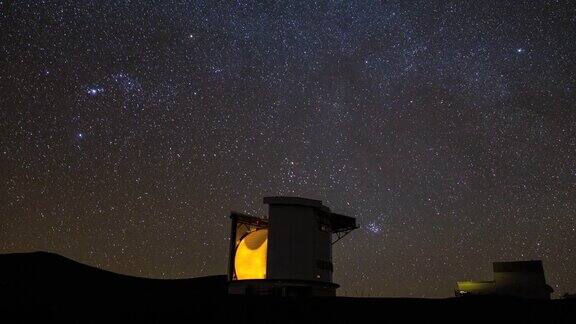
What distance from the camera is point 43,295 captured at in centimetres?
894

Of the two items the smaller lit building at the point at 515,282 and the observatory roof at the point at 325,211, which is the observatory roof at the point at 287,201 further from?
the smaller lit building at the point at 515,282

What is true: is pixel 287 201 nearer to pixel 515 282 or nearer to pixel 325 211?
pixel 325 211

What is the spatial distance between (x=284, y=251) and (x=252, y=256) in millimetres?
2920

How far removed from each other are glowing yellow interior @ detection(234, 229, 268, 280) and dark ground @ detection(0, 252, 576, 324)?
553 inches

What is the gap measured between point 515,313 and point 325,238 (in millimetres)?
15132

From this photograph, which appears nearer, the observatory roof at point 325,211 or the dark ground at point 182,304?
the dark ground at point 182,304

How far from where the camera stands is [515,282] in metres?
37.2

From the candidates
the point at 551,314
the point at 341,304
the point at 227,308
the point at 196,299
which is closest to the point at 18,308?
the point at 196,299

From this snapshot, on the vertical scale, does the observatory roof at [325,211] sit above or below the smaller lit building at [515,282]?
above

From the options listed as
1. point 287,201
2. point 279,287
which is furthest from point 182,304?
point 287,201

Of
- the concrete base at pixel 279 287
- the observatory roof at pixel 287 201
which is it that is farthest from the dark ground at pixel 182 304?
the observatory roof at pixel 287 201

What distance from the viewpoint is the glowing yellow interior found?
26.6m

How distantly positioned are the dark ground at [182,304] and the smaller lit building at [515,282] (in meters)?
25.4

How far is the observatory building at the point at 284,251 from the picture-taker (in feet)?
81.3
